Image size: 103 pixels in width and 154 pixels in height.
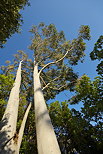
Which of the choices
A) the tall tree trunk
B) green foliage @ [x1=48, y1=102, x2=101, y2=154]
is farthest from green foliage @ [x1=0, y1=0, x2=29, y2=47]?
green foliage @ [x1=48, y1=102, x2=101, y2=154]

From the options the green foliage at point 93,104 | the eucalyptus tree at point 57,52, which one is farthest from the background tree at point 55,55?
the green foliage at point 93,104

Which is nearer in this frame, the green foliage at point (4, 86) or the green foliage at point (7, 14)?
the green foliage at point (7, 14)

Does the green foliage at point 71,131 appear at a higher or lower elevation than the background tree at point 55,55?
lower

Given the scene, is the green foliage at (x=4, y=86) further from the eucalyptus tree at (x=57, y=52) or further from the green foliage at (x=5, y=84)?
the eucalyptus tree at (x=57, y=52)

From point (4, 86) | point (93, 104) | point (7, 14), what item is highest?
point (7, 14)

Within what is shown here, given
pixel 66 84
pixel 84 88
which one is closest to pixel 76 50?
pixel 66 84

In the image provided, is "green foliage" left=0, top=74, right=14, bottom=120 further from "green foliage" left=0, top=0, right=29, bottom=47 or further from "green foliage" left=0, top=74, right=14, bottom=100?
"green foliage" left=0, top=0, right=29, bottom=47

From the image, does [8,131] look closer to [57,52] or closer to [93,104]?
[93,104]

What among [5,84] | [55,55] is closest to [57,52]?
[55,55]

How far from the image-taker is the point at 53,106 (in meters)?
12.8

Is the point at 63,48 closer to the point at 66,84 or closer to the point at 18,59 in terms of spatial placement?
the point at 66,84

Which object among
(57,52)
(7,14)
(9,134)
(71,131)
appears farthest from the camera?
(57,52)

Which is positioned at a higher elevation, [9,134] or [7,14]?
[7,14]

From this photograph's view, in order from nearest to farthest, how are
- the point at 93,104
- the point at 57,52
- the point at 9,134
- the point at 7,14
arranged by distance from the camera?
the point at 9,134 < the point at 7,14 < the point at 93,104 < the point at 57,52
